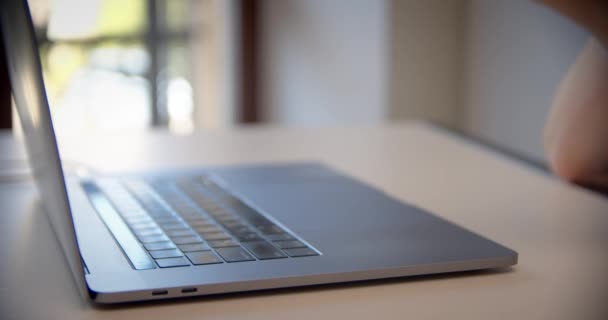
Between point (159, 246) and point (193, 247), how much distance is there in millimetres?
21

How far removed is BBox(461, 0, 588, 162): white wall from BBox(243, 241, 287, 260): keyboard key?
0.33 metres

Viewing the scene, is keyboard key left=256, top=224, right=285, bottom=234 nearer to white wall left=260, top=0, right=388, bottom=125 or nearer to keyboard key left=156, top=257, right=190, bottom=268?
keyboard key left=156, top=257, right=190, bottom=268

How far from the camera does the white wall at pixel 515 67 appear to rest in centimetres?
75

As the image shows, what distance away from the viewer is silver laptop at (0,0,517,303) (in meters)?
0.42

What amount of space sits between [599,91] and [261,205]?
0.30m

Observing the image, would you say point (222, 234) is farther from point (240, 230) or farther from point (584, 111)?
point (584, 111)

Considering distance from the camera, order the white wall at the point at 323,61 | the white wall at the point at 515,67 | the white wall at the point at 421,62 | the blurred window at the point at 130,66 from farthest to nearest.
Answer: the blurred window at the point at 130,66 → the white wall at the point at 323,61 → the white wall at the point at 421,62 → the white wall at the point at 515,67

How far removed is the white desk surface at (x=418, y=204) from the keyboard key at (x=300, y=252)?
3cm

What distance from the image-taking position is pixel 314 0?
11.6 feet

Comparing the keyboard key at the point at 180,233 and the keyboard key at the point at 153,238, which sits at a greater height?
the keyboard key at the point at 180,233

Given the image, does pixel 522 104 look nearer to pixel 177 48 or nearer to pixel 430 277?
pixel 430 277

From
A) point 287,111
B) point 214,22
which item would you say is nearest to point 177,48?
point 214,22

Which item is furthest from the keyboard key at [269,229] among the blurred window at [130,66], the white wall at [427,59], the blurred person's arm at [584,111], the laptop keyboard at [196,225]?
the blurred window at [130,66]

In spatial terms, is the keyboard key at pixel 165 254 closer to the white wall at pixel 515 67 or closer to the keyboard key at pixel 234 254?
the keyboard key at pixel 234 254
